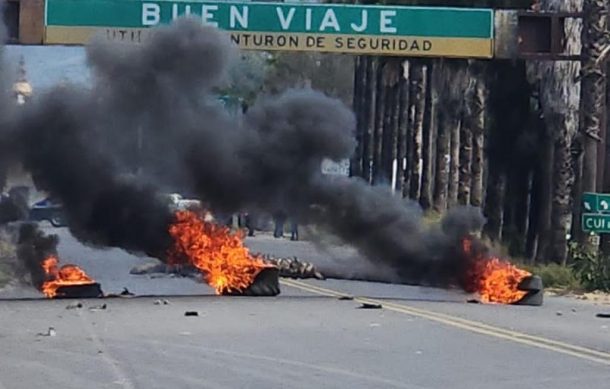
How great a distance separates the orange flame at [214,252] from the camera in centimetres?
2319

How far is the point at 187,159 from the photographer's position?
24.2 meters

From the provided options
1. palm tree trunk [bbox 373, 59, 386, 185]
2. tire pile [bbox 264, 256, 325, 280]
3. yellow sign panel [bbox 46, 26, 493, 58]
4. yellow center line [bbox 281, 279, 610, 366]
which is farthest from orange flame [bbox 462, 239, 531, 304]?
palm tree trunk [bbox 373, 59, 386, 185]

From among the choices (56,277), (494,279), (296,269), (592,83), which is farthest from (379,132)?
(56,277)

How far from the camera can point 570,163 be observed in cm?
3200

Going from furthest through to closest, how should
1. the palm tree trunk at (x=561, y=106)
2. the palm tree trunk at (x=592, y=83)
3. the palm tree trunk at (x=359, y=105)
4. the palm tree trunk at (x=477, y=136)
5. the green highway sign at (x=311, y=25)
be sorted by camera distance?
1. the palm tree trunk at (x=359, y=105)
2. the palm tree trunk at (x=477, y=136)
3. the palm tree trunk at (x=561, y=106)
4. the palm tree trunk at (x=592, y=83)
5. the green highway sign at (x=311, y=25)

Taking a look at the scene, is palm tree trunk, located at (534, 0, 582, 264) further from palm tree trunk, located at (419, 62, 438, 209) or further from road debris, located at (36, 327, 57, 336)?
road debris, located at (36, 327, 57, 336)

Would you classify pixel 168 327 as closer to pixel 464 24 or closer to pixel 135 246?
pixel 135 246

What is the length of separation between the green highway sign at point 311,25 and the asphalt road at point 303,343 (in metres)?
5.80

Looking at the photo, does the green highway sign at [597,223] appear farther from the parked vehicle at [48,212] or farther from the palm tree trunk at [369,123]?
the palm tree trunk at [369,123]

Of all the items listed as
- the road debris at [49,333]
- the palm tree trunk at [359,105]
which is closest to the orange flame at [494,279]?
the road debris at [49,333]

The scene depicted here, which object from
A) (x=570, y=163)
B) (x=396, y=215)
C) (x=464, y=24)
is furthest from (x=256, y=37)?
(x=570, y=163)

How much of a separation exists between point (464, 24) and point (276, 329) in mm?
12335

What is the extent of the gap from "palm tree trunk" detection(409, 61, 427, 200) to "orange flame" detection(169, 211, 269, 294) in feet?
70.7

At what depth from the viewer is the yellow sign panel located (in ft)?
92.7
